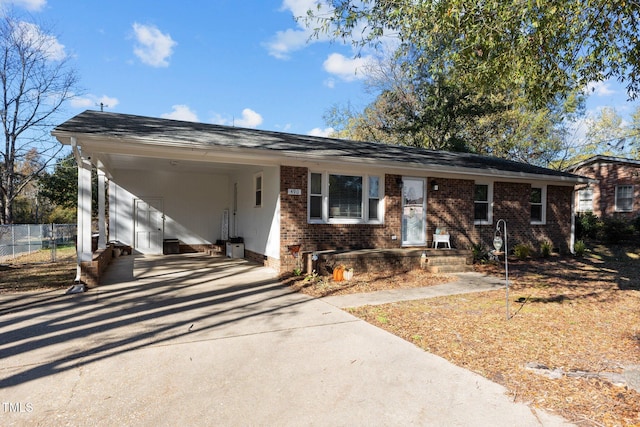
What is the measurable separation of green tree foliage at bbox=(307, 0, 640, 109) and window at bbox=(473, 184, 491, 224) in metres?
4.69

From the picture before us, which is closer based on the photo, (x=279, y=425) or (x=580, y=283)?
(x=279, y=425)

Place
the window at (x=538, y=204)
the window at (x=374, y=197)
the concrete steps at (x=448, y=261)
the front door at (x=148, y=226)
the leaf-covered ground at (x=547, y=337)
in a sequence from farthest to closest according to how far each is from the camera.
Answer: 1. the window at (x=538, y=204)
2. the front door at (x=148, y=226)
3. the window at (x=374, y=197)
4. the concrete steps at (x=448, y=261)
5. the leaf-covered ground at (x=547, y=337)

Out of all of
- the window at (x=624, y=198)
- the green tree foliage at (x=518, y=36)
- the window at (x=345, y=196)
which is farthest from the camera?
the window at (x=624, y=198)

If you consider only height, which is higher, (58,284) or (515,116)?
(515,116)

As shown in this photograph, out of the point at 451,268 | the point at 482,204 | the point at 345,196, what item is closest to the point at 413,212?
the point at 451,268

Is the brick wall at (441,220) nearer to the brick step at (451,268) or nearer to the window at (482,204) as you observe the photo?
the window at (482,204)

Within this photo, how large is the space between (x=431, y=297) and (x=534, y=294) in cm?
218

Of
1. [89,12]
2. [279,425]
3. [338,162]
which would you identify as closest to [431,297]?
[338,162]

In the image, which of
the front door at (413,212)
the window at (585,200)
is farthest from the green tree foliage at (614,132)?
the front door at (413,212)

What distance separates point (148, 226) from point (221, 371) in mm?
10748

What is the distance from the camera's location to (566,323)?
5434 mm

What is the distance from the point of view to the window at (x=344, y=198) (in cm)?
980

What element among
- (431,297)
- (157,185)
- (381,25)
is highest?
(381,25)

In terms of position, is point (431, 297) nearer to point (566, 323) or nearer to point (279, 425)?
point (566, 323)
